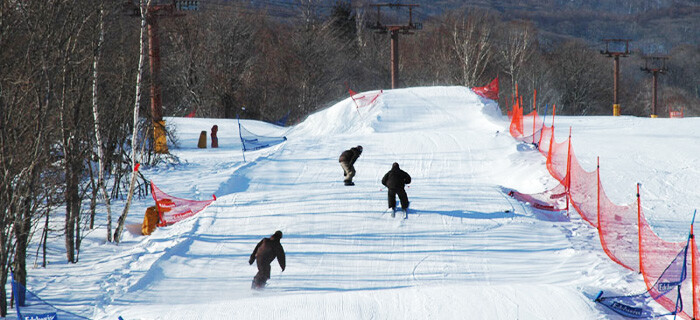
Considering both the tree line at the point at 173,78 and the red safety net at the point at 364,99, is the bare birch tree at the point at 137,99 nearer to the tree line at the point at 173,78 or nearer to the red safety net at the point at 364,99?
the tree line at the point at 173,78

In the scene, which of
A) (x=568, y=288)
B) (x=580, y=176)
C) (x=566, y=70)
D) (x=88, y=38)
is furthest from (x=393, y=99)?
(x=566, y=70)

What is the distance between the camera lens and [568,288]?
10188 millimetres

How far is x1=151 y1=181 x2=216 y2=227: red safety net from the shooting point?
15.9 metres

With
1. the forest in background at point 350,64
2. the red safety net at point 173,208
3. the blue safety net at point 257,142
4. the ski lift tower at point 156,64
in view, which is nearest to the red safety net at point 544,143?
the blue safety net at point 257,142

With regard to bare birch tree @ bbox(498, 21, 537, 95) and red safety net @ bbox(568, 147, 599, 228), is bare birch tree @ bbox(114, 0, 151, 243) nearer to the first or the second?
red safety net @ bbox(568, 147, 599, 228)

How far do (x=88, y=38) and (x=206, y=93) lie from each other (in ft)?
126

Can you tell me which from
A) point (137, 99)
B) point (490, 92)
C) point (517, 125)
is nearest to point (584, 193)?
point (137, 99)

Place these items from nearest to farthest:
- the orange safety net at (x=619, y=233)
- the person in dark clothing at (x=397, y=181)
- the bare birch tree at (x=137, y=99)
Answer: the orange safety net at (x=619, y=233)
the person in dark clothing at (x=397, y=181)
the bare birch tree at (x=137, y=99)

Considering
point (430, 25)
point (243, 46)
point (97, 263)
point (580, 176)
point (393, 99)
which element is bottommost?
point (97, 263)

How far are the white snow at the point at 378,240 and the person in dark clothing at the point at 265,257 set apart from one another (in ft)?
0.61

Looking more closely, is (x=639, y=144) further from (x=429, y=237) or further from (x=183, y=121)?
(x=183, y=121)

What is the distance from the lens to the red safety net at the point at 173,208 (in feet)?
52.2

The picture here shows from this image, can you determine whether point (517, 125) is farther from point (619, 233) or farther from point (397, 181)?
point (619, 233)

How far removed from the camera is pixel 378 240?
13.7 meters
